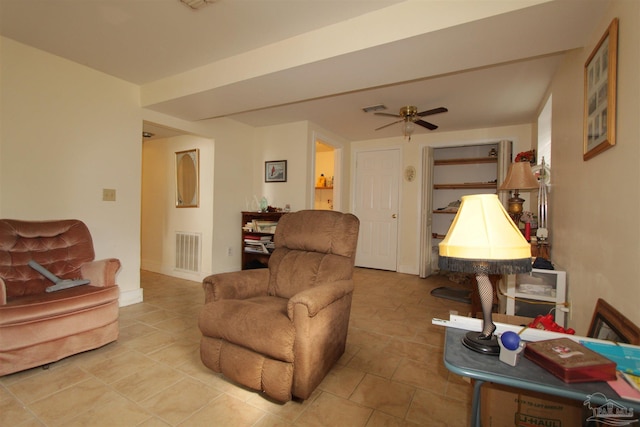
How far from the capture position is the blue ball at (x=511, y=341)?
87cm

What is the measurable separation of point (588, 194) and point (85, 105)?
4114 mm

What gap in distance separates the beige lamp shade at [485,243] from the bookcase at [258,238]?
9.97 feet

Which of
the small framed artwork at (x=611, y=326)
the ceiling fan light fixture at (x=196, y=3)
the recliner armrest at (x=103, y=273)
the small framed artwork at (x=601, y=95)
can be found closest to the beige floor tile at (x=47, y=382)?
the recliner armrest at (x=103, y=273)

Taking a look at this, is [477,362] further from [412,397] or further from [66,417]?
[66,417]

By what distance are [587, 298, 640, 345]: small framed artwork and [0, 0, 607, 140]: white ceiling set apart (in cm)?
151

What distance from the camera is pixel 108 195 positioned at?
3.00m

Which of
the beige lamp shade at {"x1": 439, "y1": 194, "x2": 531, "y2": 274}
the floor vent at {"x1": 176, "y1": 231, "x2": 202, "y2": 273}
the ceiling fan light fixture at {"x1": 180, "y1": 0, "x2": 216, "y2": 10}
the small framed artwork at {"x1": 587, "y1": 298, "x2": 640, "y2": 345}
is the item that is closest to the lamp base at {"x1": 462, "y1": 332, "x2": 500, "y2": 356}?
the beige lamp shade at {"x1": 439, "y1": 194, "x2": 531, "y2": 274}

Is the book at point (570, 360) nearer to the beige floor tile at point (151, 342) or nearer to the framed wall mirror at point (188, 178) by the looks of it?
the beige floor tile at point (151, 342)

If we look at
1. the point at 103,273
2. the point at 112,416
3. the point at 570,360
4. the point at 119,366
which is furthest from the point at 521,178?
the point at 103,273

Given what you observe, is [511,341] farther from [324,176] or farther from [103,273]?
[324,176]

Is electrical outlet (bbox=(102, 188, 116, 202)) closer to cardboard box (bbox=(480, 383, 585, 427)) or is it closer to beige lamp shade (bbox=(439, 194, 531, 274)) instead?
beige lamp shade (bbox=(439, 194, 531, 274))

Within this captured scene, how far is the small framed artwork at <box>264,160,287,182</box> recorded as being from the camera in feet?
14.1

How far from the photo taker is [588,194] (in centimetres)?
165

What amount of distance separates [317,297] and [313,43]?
178cm
